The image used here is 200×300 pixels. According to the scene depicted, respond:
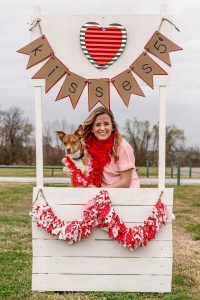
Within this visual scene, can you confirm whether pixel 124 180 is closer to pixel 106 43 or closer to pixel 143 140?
pixel 106 43

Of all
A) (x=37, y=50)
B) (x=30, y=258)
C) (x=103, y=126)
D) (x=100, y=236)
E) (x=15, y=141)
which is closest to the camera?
(x=37, y=50)

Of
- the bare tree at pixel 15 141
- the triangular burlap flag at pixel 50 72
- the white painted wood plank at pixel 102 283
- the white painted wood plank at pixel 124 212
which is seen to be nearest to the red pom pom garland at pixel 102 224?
the white painted wood plank at pixel 124 212

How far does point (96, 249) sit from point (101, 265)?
0.47 feet

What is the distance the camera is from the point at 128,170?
4.25 metres

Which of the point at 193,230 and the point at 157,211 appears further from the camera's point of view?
the point at 193,230

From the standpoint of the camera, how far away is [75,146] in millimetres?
4344

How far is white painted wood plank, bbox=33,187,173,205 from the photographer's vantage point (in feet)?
13.5

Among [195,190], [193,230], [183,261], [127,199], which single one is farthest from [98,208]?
[195,190]

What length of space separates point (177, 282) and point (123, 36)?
224 centimetres

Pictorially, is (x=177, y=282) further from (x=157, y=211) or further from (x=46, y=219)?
(x=46, y=219)

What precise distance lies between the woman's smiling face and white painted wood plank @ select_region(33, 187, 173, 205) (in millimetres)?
478

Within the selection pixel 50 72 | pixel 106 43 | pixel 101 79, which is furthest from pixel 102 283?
pixel 106 43

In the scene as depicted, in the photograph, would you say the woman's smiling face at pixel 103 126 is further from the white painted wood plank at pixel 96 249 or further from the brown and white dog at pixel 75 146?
the white painted wood plank at pixel 96 249

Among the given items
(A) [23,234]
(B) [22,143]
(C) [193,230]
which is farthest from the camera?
(B) [22,143]
